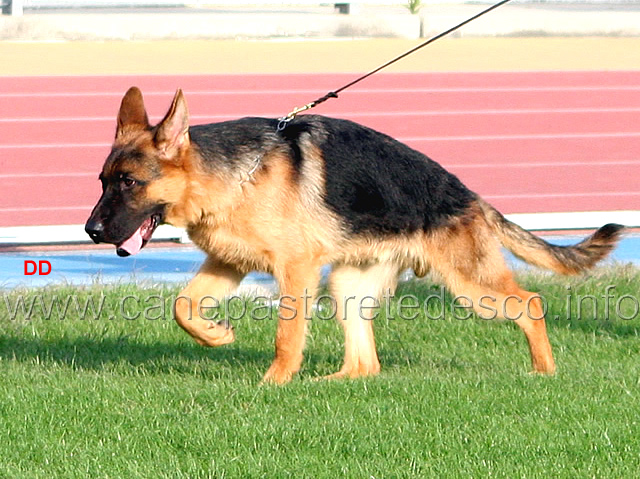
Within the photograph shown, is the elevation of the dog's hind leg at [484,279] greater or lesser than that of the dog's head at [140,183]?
lesser

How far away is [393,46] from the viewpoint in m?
16.5

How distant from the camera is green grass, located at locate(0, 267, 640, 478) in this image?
4.85 meters

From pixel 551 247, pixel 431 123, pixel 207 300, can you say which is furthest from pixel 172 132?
pixel 431 123

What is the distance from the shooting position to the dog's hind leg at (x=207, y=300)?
6.21 meters

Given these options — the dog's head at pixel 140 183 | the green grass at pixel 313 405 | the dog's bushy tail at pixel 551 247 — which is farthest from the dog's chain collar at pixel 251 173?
the dog's bushy tail at pixel 551 247

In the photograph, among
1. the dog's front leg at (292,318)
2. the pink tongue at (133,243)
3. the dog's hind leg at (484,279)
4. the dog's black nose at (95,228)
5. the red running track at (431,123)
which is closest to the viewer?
the dog's black nose at (95,228)

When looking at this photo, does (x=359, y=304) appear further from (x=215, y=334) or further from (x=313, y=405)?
(x=313, y=405)

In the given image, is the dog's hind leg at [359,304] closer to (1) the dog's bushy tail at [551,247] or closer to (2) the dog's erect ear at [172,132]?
(1) the dog's bushy tail at [551,247]

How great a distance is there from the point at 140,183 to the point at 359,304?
5.11 ft

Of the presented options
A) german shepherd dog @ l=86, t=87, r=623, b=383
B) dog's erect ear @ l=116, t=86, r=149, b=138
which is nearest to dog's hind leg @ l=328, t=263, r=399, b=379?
german shepherd dog @ l=86, t=87, r=623, b=383

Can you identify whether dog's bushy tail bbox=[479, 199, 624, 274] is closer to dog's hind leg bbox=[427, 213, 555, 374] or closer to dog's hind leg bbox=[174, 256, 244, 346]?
dog's hind leg bbox=[427, 213, 555, 374]

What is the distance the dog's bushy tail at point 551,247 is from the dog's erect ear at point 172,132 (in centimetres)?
175

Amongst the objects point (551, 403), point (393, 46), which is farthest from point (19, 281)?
point (393, 46)

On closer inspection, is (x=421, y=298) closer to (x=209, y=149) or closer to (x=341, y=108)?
(x=209, y=149)
